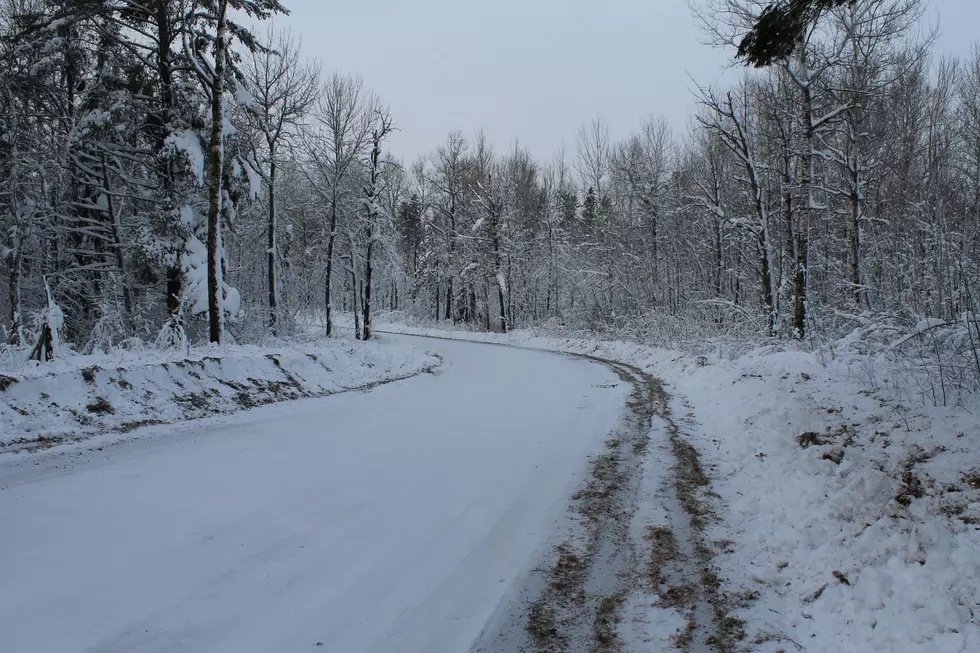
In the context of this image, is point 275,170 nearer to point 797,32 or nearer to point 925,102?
point 797,32

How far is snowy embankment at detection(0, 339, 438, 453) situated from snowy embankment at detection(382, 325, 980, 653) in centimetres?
735

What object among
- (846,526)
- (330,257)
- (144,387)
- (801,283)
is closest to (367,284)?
(330,257)

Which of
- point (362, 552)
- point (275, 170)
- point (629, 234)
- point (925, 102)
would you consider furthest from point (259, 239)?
point (925, 102)

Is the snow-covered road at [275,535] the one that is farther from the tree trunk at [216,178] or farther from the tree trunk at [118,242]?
the tree trunk at [118,242]

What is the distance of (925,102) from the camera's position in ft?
63.7

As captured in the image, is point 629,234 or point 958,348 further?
point 629,234

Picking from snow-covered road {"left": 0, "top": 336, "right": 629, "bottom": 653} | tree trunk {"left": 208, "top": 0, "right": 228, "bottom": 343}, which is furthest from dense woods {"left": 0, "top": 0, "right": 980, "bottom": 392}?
snow-covered road {"left": 0, "top": 336, "right": 629, "bottom": 653}

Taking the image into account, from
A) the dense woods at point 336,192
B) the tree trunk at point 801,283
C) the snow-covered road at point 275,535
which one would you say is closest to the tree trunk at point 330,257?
the dense woods at point 336,192

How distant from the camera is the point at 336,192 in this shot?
26.1m

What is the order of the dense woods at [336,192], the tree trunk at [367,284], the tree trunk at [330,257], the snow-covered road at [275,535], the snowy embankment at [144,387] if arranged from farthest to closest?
the tree trunk at [367,284]
the tree trunk at [330,257]
the dense woods at [336,192]
the snowy embankment at [144,387]
the snow-covered road at [275,535]

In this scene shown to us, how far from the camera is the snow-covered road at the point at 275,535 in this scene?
3060 millimetres

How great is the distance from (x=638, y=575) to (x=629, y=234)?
28.0m

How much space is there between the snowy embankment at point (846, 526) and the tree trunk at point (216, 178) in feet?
37.7

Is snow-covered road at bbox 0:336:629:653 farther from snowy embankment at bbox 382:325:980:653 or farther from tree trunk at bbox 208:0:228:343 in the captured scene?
tree trunk at bbox 208:0:228:343
